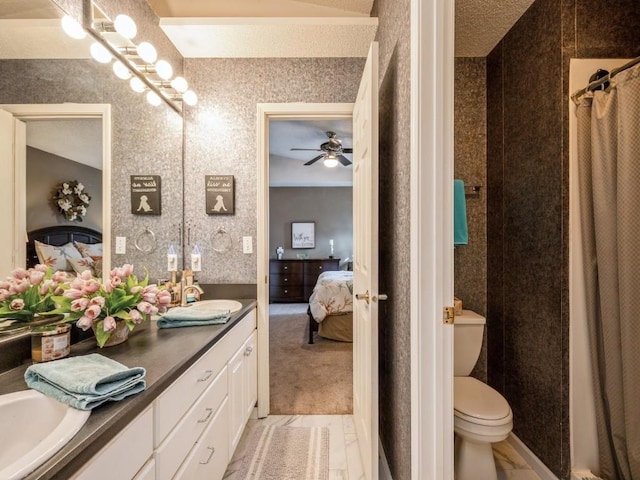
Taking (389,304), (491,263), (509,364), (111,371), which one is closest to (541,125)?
(491,263)

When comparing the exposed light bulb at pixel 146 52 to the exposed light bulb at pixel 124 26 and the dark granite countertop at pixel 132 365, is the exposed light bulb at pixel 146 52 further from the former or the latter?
the dark granite countertop at pixel 132 365

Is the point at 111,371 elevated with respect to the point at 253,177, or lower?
lower

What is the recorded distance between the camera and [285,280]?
5668 mm

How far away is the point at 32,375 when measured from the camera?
80 cm

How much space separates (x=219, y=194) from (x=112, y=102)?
790 mm

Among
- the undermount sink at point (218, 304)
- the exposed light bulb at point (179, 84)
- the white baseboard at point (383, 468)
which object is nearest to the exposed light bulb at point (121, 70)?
the exposed light bulb at point (179, 84)

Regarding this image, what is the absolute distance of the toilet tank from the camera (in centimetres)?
174

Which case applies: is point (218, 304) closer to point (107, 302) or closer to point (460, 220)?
point (107, 302)

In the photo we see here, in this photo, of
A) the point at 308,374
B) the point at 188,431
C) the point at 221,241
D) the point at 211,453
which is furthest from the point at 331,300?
the point at 188,431

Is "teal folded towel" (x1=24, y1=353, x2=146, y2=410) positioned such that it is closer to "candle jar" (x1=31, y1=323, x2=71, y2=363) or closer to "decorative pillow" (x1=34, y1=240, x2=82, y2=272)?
"candle jar" (x1=31, y1=323, x2=71, y2=363)

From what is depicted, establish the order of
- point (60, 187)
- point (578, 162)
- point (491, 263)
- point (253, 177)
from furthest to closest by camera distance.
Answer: point (253, 177) < point (491, 263) < point (578, 162) < point (60, 187)

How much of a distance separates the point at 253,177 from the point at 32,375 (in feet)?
5.12

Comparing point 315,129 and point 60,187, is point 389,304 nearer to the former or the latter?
point 60,187

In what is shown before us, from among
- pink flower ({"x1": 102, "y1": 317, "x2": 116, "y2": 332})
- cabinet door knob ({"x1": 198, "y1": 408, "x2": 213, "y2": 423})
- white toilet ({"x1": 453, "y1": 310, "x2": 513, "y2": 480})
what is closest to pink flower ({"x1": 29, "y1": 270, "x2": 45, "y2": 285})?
pink flower ({"x1": 102, "y1": 317, "x2": 116, "y2": 332})
